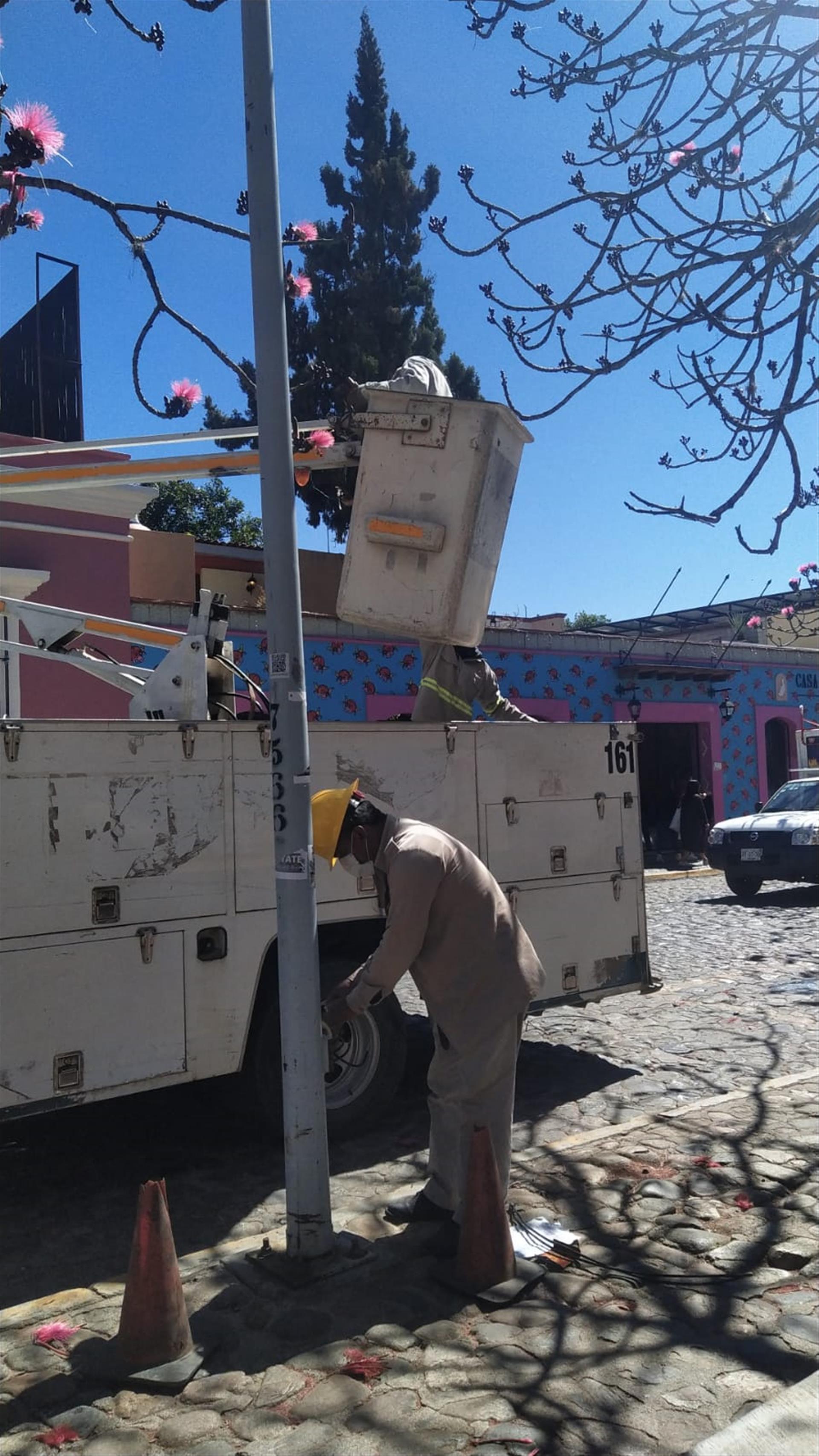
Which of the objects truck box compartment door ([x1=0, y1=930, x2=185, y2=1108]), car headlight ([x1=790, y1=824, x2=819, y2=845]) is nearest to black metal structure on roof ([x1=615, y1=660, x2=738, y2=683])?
car headlight ([x1=790, y1=824, x2=819, y2=845])

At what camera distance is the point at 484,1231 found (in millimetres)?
4043

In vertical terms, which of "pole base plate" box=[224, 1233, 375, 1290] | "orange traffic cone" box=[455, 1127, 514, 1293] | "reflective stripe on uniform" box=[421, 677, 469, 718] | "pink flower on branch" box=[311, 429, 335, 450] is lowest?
"pole base plate" box=[224, 1233, 375, 1290]

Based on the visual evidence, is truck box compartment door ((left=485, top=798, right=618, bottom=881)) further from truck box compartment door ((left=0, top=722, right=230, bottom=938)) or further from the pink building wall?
the pink building wall

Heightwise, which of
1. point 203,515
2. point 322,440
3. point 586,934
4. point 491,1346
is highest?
point 203,515

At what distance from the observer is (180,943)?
500 centimetres

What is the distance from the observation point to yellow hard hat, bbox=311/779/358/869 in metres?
4.37

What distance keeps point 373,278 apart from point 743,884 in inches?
762

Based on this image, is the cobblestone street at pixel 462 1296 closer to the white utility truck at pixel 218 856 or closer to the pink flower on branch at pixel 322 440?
the white utility truck at pixel 218 856

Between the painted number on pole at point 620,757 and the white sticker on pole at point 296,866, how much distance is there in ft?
10.6

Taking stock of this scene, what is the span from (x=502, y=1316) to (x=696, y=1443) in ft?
3.27

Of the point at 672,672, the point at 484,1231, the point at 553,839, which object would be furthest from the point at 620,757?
the point at 672,672

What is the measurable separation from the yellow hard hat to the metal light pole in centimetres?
21

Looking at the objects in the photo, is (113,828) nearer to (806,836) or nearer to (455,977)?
(455,977)

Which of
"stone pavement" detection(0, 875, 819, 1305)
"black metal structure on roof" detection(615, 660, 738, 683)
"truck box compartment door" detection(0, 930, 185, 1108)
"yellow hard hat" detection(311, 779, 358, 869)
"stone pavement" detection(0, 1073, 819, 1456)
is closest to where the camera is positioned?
"stone pavement" detection(0, 1073, 819, 1456)
